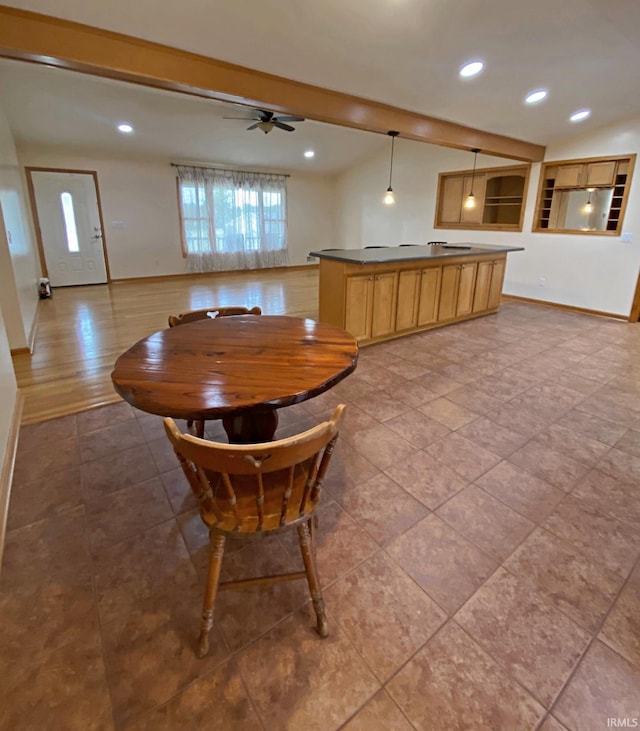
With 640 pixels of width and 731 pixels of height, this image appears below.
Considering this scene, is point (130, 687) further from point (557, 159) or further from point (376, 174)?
point (376, 174)

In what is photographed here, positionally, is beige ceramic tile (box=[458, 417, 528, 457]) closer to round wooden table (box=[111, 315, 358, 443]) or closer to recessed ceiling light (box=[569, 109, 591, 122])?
round wooden table (box=[111, 315, 358, 443])

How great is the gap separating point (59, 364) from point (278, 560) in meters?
3.08

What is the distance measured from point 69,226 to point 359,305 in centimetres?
609

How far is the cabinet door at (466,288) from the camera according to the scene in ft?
16.3

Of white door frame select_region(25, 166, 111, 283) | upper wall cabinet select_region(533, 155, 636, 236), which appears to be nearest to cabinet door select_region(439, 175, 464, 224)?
upper wall cabinet select_region(533, 155, 636, 236)

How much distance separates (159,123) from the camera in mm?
6176

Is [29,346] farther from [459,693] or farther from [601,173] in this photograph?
[601,173]

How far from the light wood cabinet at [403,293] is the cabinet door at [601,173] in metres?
1.64

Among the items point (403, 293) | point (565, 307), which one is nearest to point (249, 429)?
point (403, 293)

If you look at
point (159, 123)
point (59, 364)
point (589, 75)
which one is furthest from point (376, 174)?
point (59, 364)

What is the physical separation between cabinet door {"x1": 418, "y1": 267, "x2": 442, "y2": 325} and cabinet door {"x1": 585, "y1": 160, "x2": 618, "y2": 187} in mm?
2861

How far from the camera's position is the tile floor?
1.14 meters

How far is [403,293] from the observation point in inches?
171

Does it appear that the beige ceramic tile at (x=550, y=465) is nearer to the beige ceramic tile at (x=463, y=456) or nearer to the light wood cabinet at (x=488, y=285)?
the beige ceramic tile at (x=463, y=456)
